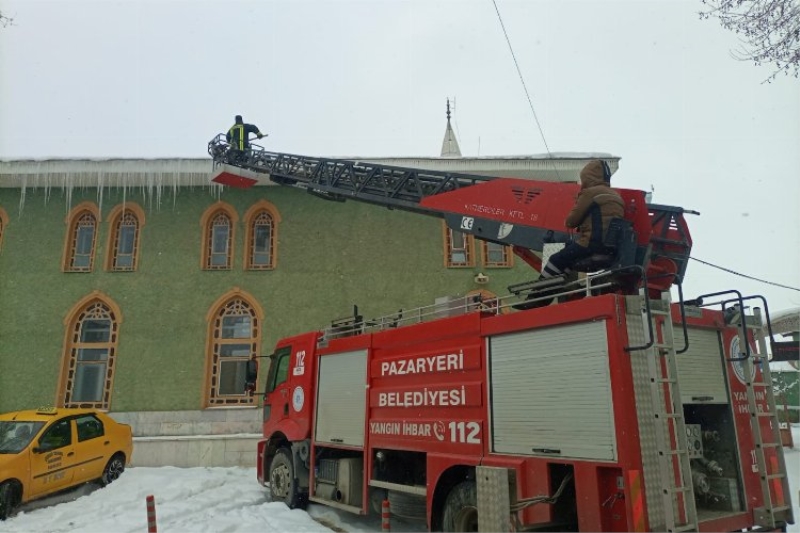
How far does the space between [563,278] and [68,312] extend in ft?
46.8

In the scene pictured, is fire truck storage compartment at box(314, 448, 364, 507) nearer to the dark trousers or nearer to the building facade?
the dark trousers

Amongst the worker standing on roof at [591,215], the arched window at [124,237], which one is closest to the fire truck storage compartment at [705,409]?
the worker standing on roof at [591,215]

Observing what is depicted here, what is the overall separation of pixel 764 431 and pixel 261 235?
12983mm

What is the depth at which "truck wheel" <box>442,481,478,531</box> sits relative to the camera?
5223 mm

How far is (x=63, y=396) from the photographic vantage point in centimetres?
1436

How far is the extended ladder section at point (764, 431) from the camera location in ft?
16.3

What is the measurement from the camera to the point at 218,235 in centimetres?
1562

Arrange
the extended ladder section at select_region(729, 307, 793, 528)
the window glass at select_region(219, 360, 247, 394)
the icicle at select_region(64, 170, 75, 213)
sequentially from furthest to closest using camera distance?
the icicle at select_region(64, 170, 75, 213)
the window glass at select_region(219, 360, 247, 394)
the extended ladder section at select_region(729, 307, 793, 528)

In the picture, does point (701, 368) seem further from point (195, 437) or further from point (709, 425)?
point (195, 437)

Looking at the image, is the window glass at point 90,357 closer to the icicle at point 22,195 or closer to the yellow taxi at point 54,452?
the icicle at point 22,195

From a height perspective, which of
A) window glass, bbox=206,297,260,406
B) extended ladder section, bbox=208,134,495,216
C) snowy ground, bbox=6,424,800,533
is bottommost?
snowy ground, bbox=6,424,800,533

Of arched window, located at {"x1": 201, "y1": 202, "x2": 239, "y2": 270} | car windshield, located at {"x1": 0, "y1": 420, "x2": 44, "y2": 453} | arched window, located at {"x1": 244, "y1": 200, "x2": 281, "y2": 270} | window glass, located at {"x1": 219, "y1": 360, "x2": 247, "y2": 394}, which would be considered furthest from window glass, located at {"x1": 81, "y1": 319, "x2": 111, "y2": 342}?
car windshield, located at {"x1": 0, "y1": 420, "x2": 44, "y2": 453}

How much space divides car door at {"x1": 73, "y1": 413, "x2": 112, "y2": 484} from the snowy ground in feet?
1.22

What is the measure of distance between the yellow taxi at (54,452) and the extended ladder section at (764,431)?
388 inches
